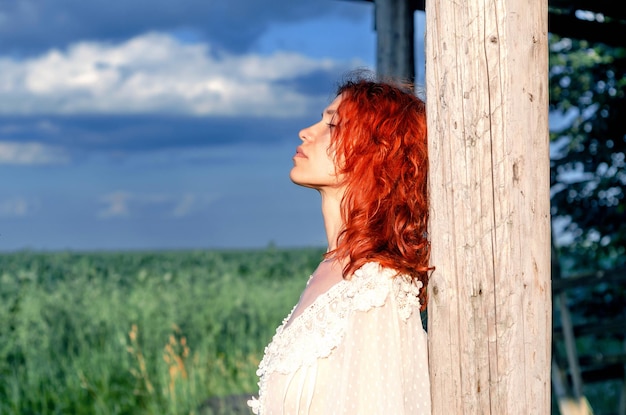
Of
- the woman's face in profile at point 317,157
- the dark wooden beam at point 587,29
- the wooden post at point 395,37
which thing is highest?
the dark wooden beam at point 587,29

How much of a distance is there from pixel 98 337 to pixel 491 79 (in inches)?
289

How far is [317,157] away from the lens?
2449 mm

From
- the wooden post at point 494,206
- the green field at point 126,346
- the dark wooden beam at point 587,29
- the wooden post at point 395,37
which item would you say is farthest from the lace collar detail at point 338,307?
the green field at point 126,346

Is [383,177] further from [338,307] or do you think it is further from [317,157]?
[338,307]

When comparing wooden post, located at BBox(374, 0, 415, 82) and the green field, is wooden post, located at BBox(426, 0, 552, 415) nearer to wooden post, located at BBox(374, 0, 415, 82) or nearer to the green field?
wooden post, located at BBox(374, 0, 415, 82)

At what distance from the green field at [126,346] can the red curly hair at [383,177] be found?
4090mm

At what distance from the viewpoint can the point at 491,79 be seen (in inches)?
82.4

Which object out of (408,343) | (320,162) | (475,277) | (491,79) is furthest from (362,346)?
(491,79)

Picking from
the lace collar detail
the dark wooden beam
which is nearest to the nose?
the lace collar detail

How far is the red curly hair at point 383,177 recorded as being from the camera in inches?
92.6

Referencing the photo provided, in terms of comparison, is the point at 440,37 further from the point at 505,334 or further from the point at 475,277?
the point at 505,334

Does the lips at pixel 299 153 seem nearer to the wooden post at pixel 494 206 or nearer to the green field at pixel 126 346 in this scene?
the wooden post at pixel 494 206

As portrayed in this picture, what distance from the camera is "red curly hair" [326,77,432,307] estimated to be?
2.35 meters

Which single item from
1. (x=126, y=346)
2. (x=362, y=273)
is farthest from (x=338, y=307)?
(x=126, y=346)
